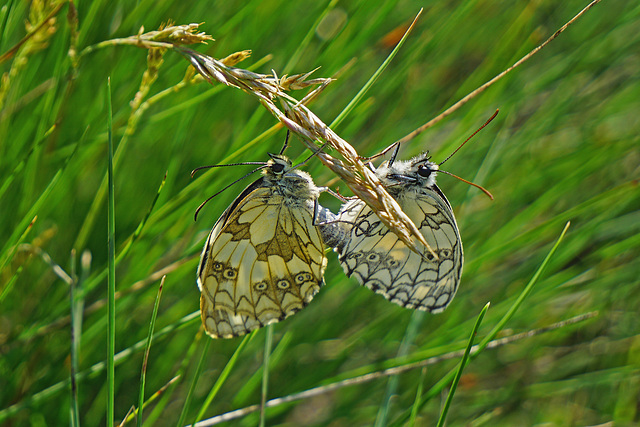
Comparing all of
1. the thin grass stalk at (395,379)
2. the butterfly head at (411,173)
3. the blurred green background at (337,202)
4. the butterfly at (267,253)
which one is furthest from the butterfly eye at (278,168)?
the thin grass stalk at (395,379)

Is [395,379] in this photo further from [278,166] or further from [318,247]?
[278,166]

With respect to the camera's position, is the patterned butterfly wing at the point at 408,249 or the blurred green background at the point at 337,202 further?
the blurred green background at the point at 337,202

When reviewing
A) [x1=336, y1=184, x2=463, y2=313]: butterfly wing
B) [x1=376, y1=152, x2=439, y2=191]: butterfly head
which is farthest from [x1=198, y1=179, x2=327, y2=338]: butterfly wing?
[x1=376, y1=152, x2=439, y2=191]: butterfly head

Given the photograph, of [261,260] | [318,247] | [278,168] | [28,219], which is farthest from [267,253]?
[28,219]

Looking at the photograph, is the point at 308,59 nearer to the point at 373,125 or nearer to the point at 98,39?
the point at 373,125

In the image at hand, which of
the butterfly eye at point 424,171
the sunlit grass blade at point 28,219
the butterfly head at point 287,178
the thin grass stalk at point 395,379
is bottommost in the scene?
the thin grass stalk at point 395,379

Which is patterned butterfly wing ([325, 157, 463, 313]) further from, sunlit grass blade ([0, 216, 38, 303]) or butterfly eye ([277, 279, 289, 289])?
sunlit grass blade ([0, 216, 38, 303])

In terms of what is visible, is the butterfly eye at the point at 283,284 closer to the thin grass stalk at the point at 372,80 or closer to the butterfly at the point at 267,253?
the butterfly at the point at 267,253
